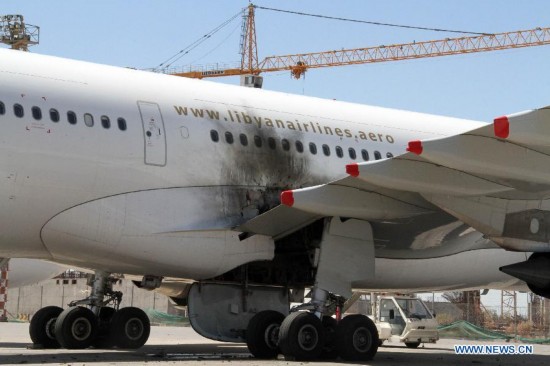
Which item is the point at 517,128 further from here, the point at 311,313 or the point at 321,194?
the point at 311,313

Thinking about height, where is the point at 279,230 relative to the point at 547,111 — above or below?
below

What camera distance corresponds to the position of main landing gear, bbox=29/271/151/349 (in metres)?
21.3

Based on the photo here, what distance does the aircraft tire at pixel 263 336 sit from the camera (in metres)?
19.3

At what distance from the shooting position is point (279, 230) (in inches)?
765

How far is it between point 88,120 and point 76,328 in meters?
5.34

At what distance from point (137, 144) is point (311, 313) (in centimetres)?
410

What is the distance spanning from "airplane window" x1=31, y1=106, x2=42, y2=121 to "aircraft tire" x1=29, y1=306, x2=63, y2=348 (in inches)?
240

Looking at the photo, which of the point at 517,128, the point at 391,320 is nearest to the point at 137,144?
the point at 517,128

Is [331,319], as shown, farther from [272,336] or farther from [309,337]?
[272,336]

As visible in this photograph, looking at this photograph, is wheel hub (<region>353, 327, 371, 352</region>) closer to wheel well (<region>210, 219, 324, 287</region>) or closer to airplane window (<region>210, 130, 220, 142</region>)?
wheel well (<region>210, 219, 324, 287</region>)

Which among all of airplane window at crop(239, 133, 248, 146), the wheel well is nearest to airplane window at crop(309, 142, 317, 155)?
airplane window at crop(239, 133, 248, 146)

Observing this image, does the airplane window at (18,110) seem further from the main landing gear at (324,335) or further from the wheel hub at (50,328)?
the wheel hub at (50,328)

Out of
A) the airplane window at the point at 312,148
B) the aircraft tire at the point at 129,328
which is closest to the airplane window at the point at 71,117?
the airplane window at the point at 312,148

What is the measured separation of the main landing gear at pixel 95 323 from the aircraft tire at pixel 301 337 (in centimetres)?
465
